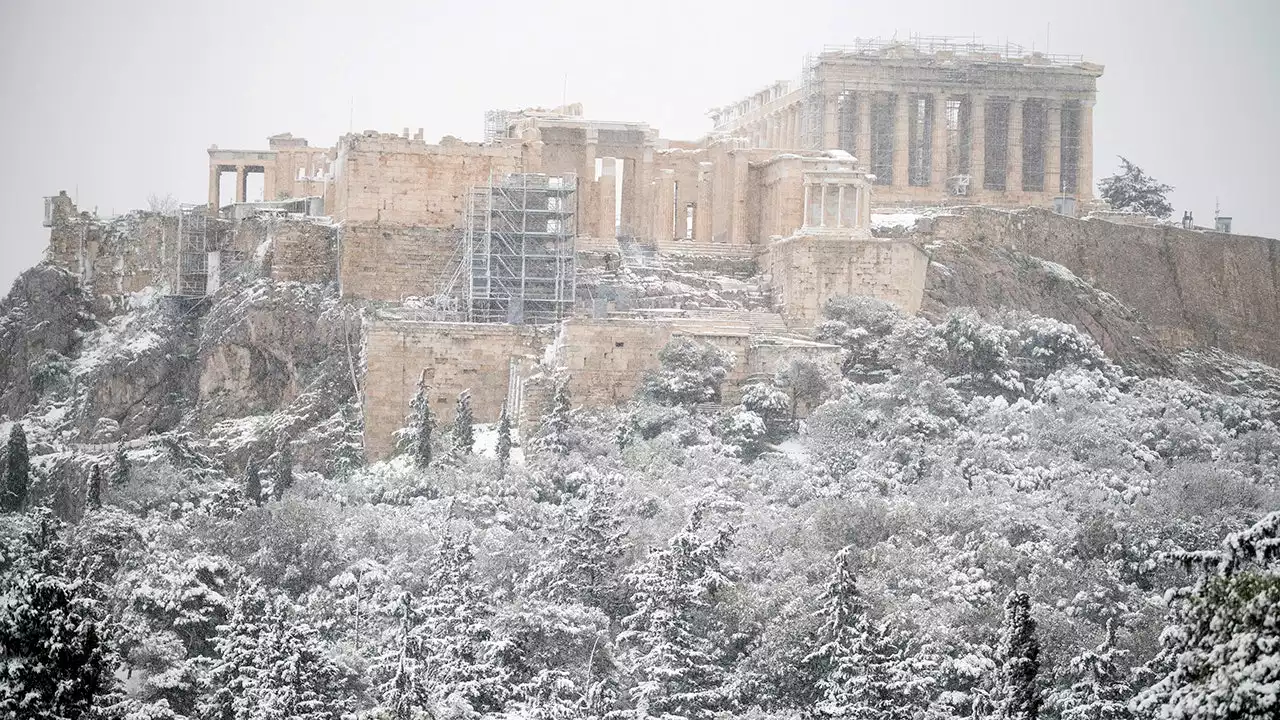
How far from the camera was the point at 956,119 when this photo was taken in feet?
250

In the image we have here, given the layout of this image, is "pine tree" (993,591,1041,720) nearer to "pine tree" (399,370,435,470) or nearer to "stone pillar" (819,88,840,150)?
"pine tree" (399,370,435,470)

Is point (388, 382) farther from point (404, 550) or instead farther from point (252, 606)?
point (252, 606)

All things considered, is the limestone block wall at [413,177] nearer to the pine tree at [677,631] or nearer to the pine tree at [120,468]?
the pine tree at [120,468]

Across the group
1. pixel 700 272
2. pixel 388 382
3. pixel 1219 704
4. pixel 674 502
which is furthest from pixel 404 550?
pixel 1219 704

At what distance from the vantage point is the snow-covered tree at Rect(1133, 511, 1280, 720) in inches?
944

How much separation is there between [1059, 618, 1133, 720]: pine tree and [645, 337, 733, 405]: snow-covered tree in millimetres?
15908

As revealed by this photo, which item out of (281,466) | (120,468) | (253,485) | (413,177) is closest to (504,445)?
(281,466)

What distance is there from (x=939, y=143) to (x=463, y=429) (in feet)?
86.7

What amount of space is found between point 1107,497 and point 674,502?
869 centimetres

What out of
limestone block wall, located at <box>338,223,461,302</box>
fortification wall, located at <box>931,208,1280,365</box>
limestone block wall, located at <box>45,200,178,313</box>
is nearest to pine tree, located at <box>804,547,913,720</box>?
limestone block wall, located at <box>338,223,461,302</box>

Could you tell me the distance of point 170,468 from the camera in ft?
182

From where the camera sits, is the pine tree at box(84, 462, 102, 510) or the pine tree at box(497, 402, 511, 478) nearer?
the pine tree at box(497, 402, 511, 478)

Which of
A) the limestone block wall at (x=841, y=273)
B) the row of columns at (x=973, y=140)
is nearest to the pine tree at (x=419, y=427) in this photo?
the limestone block wall at (x=841, y=273)

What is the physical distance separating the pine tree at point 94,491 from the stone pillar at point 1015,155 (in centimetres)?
3228
